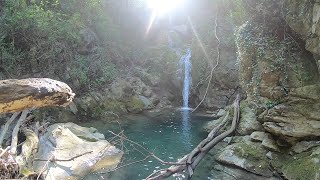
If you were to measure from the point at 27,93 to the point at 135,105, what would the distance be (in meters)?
16.8

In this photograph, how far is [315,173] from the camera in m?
7.38

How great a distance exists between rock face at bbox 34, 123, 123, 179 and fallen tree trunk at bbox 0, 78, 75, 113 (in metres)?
5.77

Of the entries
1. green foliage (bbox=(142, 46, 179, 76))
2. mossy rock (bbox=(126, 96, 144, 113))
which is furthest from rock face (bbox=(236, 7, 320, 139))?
green foliage (bbox=(142, 46, 179, 76))

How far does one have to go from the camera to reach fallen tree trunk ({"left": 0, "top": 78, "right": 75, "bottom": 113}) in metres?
2.79

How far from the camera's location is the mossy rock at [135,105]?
1930 centimetres

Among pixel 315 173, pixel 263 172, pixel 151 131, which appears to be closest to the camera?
pixel 315 173

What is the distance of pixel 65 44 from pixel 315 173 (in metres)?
15.3

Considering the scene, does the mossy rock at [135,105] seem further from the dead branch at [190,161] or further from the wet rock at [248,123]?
the dead branch at [190,161]

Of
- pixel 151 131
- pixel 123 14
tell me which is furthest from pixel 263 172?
pixel 123 14

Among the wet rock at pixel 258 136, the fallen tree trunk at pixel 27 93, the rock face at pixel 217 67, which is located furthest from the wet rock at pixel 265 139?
the rock face at pixel 217 67

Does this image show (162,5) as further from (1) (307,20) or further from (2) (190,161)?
(2) (190,161)

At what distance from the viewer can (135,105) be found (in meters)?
19.6

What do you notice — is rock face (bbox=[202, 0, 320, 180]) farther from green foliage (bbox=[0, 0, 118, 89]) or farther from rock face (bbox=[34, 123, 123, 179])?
green foliage (bbox=[0, 0, 118, 89])

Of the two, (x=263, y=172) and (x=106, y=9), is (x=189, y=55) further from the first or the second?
(x=263, y=172)
